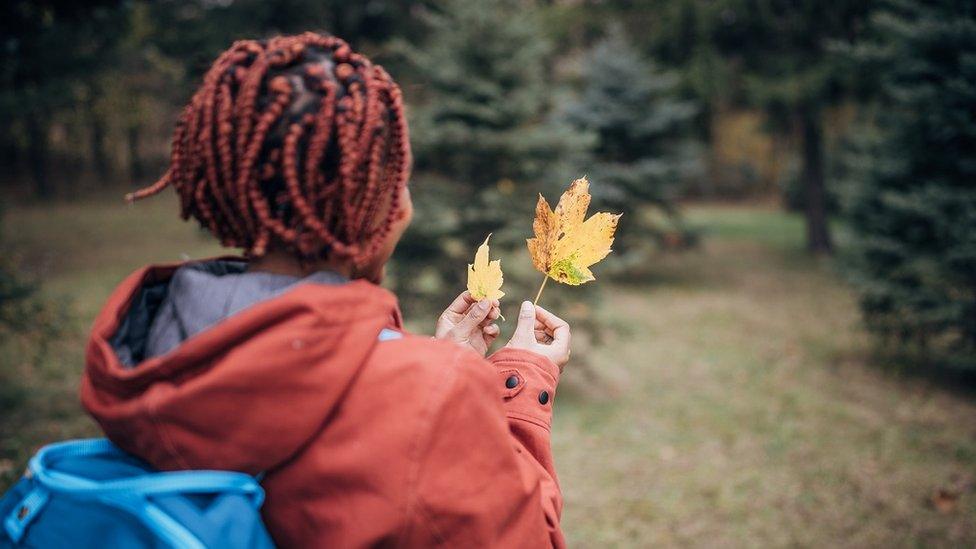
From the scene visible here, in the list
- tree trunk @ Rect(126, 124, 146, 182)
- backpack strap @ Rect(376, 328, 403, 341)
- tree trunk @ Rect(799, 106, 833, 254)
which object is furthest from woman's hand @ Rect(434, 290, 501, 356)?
tree trunk @ Rect(126, 124, 146, 182)

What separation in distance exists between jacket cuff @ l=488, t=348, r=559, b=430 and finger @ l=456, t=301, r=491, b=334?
0.08 m

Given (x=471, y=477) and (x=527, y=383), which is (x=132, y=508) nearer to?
(x=471, y=477)

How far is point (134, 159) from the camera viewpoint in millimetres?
24750

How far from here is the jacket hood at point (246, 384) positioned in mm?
926

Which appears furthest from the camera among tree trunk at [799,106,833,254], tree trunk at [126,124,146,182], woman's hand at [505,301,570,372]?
tree trunk at [126,124,146,182]

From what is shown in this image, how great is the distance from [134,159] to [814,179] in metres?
23.1

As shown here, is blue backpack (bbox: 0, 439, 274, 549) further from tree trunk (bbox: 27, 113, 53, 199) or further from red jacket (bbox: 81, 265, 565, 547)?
tree trunk (bbox: 27, 113, 53, 199)

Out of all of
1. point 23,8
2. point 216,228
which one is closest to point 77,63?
point 23,8

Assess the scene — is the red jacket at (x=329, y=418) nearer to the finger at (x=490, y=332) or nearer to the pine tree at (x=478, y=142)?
the finger at (x=490, y=332)

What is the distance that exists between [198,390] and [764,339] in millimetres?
7933

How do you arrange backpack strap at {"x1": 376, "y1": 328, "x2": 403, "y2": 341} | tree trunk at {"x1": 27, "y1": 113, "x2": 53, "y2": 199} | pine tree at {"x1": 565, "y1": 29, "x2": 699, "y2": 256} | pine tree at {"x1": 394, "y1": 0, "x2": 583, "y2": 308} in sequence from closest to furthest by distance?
backpack strap at {"x1": 376, "y1": 328, "x2": 403, "y2": 341} < pine tree at {"x1": 394, "y1": 0, "x2": 583, "y2": 308} < pine tree at {"x1": 565, "y1": 29, "x2": 699, "y2": 256} < tree trunk at {"x1": 27, "y1": 113, "x2": 53, "y2": 199}

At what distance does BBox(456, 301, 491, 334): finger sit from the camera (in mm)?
1432

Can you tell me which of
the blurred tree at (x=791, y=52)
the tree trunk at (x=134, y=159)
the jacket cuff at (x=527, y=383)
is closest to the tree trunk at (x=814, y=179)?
the blurred tree at (x=791, y=52)

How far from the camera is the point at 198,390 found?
917mm
